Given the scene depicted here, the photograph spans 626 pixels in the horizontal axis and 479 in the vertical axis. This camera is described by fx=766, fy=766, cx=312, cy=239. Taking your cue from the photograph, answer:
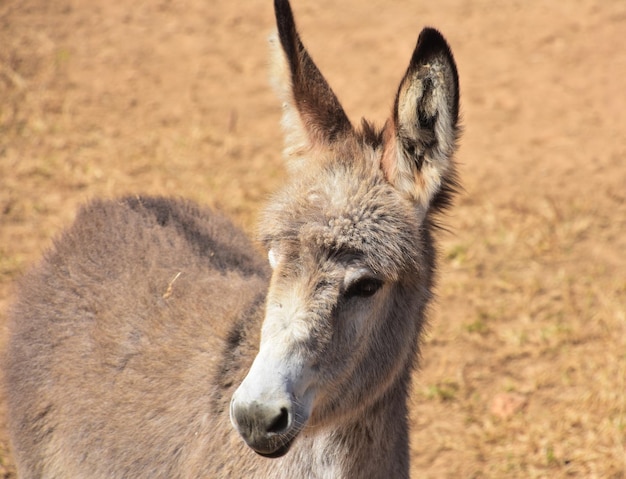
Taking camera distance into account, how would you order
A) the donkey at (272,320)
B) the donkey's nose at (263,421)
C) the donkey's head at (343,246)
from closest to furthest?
the donkey's nose at (263,421) → the donkey's head at (343,246) → the donkey at (272,320)

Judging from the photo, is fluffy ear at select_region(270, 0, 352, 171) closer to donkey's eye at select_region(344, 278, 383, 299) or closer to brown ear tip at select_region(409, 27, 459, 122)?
brown ear tip at select_region(409, 27, 459, 122)

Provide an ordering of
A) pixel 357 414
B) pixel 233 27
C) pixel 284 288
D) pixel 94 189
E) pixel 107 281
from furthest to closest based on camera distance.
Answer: pixel 233 27 → pixel 94 189 → pixel 107 281 → pixel 357 414 → pixel 284 288

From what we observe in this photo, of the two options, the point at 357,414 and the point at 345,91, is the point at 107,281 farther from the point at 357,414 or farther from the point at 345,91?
the point at 345,91

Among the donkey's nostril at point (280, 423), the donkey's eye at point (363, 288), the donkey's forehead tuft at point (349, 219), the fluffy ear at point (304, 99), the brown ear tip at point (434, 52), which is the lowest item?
the donkey's nostril at point (280, 423)

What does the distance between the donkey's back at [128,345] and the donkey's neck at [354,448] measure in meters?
0.31

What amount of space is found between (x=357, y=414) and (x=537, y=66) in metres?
6.97

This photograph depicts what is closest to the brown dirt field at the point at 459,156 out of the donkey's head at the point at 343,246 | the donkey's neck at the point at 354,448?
the donkey's neck at the point at 354,448

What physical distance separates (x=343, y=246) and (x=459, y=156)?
5.25 meters

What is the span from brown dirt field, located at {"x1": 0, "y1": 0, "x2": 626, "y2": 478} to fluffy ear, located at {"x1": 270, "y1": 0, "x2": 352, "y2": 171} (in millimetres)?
1981

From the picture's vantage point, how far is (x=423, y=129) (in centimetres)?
334

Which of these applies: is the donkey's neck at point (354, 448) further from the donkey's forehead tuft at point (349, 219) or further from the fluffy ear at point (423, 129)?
the fluffy ear at point (423, 129)

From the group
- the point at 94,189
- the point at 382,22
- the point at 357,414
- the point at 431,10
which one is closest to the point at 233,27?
the point at 382,22

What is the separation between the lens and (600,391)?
5.56m

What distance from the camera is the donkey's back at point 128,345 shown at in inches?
139
